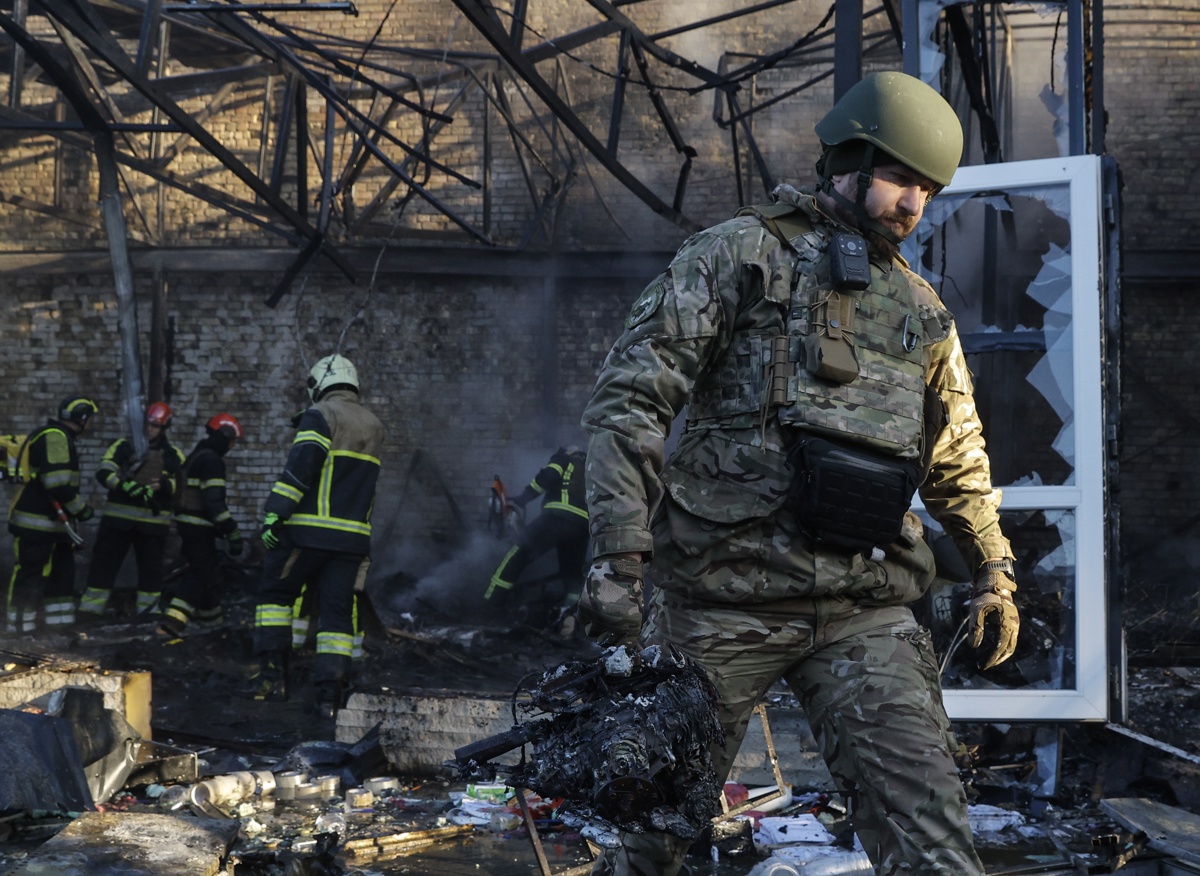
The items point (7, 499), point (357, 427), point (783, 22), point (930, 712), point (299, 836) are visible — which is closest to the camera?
point (930, 712)

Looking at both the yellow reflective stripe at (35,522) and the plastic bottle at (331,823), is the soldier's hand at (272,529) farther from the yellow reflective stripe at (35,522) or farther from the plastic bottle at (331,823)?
the yellow reflective stripe at (35,522)

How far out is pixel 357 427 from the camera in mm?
7168

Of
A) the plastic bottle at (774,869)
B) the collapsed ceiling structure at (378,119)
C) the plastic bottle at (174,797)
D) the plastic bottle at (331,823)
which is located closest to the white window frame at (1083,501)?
the plastic bottle at (774,869)

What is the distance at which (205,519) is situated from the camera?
9.89 m

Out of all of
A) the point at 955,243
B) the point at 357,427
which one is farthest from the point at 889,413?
the point at 357,427

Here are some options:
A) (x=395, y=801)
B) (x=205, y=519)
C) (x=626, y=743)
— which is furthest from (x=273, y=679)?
(x=626, y=743)

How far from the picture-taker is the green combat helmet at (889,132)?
2758 mm

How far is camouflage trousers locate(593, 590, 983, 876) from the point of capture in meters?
2.49

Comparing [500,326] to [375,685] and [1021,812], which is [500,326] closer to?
[375,685]

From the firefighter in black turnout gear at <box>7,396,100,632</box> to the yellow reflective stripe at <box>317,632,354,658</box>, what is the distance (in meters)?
3.64

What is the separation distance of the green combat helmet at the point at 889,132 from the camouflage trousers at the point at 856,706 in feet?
3.01

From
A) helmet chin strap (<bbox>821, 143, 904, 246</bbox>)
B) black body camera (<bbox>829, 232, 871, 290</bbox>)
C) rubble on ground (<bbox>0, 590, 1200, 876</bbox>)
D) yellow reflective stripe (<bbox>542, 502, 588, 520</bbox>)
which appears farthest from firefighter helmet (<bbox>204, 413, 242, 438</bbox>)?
black body camera (<bbox>829, 232, 871, 290</bbox>)

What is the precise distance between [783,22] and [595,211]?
2.40 meters

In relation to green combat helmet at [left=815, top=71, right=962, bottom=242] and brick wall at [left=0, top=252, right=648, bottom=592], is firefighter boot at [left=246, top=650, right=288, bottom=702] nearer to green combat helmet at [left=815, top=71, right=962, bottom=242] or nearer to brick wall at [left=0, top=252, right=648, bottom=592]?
brick wall at [left=0, top=252, right=648, bottom=592]
